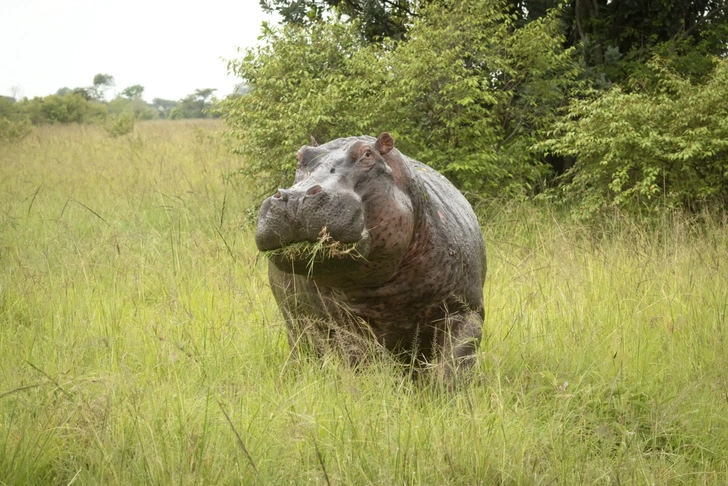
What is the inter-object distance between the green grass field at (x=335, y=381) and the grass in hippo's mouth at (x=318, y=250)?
1.84 feet

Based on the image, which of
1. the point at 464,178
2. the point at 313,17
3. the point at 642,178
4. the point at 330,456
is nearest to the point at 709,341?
the point at 330,456

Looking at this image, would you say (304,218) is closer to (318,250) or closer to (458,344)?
(318,250)

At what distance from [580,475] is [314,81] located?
6.68m

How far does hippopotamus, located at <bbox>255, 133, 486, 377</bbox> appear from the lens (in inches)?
121

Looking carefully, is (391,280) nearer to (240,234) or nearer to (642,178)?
(240,234)

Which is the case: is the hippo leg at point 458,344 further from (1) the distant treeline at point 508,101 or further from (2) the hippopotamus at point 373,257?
(1) the distant treeline at point 508,101

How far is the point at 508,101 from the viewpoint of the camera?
33.2 feet

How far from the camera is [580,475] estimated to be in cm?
308

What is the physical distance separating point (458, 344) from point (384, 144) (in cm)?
95

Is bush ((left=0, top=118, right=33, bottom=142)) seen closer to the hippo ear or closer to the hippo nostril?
the hippo ear

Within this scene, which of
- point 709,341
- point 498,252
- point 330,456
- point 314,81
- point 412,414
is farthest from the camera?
point 314,81

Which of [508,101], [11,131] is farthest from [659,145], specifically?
[11,131]

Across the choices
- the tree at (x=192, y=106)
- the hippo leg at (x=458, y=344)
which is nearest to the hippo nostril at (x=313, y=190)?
the hippo leg at (x=458, y=344)

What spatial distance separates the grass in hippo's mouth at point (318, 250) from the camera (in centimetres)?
304
